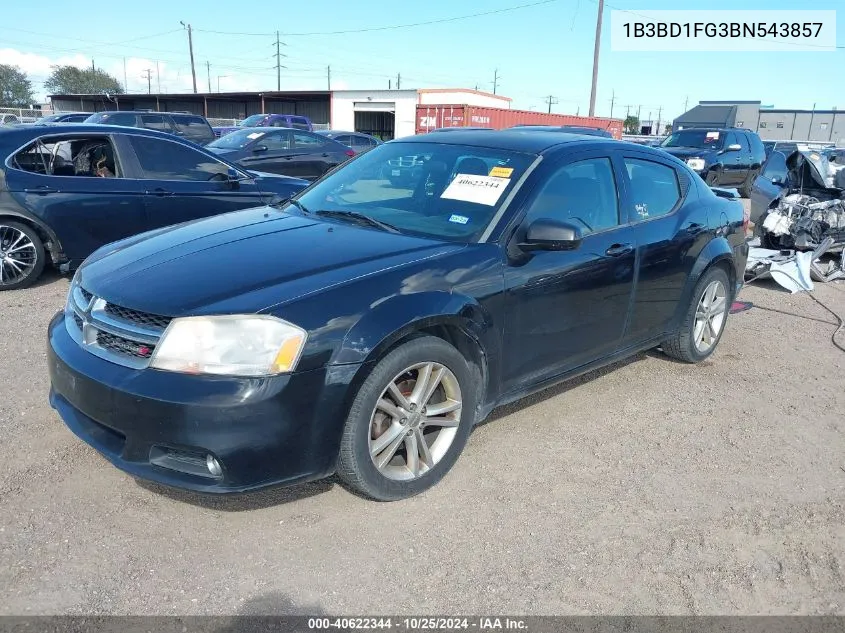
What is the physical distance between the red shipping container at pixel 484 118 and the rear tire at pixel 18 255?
27.1 meters

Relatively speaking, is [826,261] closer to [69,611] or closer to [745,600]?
[745,600]

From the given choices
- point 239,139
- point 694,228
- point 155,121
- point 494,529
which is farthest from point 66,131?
point 155,121

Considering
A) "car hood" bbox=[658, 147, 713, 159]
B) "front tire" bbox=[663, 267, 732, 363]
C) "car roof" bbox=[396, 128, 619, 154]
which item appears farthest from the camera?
"car hood" bbox=[658, 147, 713, 159]

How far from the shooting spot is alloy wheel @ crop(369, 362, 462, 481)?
303 centimetres

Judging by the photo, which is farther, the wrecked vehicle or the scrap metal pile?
the wrecked vehicle

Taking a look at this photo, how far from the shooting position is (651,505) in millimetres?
3277

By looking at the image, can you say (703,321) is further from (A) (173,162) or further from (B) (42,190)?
(B) (42,190)

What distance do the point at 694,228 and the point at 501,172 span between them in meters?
1.79

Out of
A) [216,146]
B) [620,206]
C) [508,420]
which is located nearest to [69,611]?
[508,420]

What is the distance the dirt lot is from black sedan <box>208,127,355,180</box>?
9224mm

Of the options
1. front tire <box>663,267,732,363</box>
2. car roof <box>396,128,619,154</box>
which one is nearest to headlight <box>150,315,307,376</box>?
car roof <box>396,128,619,154</box>

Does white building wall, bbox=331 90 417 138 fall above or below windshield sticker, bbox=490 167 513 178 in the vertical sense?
above

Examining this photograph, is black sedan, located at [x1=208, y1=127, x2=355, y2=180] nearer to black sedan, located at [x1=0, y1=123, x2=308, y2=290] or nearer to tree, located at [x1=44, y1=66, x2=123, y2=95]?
black sedan, located at [x1=0, y1=123, x2=308, y2=290]

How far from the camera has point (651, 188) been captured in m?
4.48
